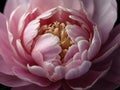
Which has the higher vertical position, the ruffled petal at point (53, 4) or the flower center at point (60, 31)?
the ruffled petal at point (53, 4)

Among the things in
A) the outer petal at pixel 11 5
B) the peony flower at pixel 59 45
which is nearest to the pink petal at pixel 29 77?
the peony flower at pixel 59 45

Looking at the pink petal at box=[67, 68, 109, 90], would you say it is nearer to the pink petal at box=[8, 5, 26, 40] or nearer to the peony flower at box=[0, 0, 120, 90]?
the peony flower at box=[0, 0, 120, 90]

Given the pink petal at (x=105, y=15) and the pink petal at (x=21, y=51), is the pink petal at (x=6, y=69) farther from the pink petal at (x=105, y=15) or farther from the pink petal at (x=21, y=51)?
the pink petal at (x=105, y=15)

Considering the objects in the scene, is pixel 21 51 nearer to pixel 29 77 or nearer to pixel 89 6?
pixel 29 77

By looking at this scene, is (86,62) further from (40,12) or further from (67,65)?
(40,12)

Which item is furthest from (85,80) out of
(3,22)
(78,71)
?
(3,22)
